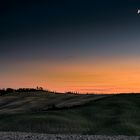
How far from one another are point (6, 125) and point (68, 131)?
702 centimetres

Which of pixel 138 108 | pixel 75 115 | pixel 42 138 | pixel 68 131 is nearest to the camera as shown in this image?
pixel 42 138

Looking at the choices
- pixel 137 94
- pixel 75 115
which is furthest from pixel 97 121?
pixel 137 94

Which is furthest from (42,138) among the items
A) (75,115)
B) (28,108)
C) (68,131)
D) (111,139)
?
(28,108)

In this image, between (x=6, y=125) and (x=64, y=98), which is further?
(x=64, y=98)

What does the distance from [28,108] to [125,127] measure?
85.0 feet

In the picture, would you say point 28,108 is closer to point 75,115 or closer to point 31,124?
point 75,115

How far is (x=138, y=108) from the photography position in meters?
59.4

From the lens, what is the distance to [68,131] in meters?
46.9

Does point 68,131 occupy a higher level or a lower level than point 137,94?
lower

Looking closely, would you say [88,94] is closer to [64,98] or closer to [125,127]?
[64,98]

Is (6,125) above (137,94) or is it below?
below

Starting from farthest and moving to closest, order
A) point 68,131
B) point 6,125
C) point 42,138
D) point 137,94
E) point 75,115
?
point 137,94
point 75,115
point 6,125
point 68,131
point 42,138

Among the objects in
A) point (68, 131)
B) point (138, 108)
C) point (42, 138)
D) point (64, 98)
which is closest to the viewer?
point (42, 138)

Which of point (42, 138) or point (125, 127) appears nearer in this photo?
point (42, 138)
